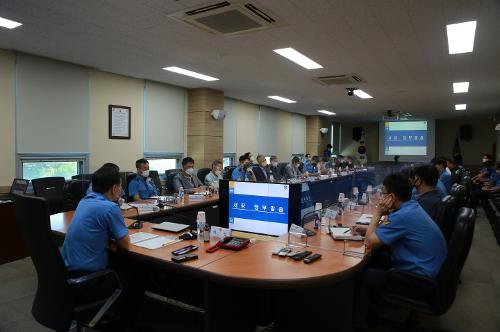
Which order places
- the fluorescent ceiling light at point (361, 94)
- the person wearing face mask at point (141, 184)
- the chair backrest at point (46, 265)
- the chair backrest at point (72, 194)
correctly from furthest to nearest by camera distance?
1. the fluorescent ceiling light at point (361, 94)
2. the person wearing face mask at point (141, 184)
3. the chair backrest at point (72, 194)
4. the chair backrest at point (46, 265)

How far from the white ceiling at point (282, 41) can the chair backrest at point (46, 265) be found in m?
2.16

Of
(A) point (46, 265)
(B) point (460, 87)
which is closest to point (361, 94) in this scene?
(B) point (460, 87)

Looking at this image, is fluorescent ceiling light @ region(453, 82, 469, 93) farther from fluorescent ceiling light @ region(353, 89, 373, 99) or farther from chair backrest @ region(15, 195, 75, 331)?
chair backrest @ region(15, 195, 75, 331)

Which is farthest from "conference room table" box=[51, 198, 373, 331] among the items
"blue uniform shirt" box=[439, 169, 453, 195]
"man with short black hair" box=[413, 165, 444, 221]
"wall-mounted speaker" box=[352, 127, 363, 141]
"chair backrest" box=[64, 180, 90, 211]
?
"wall-mounted speaker" box=[352, 127, 363, 141]

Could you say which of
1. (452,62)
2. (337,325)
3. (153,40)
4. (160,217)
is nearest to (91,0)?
(153,40)

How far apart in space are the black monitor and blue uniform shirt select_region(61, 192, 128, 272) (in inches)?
33.4

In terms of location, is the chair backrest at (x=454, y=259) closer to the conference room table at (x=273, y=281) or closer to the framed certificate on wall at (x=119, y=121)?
the conference room table at (x=273, y=281)

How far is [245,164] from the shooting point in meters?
7.13

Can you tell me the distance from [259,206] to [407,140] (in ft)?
44.7

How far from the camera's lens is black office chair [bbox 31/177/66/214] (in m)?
4.33

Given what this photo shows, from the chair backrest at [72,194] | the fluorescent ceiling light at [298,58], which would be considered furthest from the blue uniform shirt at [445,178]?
the chair backrest at [72,194]

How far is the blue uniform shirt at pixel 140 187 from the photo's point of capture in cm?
461

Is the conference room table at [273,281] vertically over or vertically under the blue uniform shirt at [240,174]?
under

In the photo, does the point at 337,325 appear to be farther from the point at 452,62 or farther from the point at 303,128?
the point at 303,128
